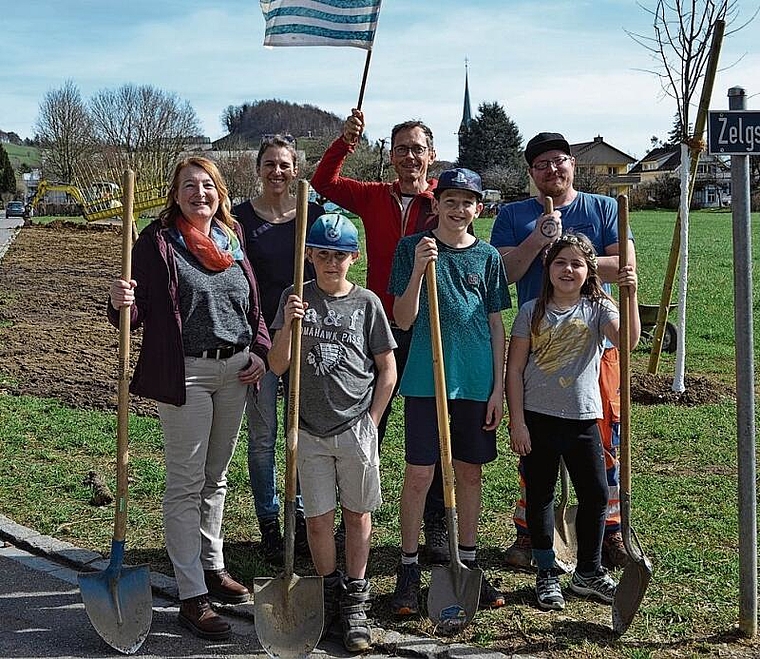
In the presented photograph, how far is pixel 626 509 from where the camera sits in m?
4.47

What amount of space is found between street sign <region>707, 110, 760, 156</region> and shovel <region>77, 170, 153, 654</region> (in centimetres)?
257

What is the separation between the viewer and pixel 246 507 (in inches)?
241

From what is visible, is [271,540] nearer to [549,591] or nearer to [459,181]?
[549,591]

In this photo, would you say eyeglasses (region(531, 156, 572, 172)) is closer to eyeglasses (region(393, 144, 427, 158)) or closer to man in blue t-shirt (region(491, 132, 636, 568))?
man in blue t-shirt (region(491, 132, 636, 568))

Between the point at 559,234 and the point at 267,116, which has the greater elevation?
the point at 267,116

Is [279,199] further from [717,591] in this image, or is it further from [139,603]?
[717,591]

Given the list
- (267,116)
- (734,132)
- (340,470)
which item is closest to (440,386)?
(340,470)

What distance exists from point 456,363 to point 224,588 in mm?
1590

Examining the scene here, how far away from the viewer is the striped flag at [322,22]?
5027 millimetres

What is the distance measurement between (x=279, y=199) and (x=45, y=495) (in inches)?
103

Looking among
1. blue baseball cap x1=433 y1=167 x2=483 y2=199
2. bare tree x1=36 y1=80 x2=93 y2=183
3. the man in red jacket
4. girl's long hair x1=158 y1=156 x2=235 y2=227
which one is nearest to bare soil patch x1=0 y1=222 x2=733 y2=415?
the man in red jacket

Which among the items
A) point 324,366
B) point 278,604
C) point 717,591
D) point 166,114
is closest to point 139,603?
point 278,604

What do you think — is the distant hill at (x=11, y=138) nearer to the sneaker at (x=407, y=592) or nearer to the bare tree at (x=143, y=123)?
the bare tree at (x=143, y=123)

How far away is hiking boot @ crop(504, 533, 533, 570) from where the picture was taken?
514 centimetres
